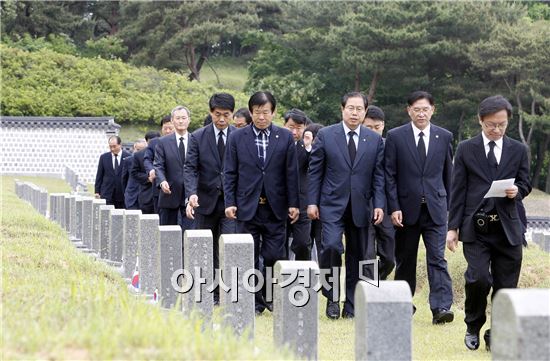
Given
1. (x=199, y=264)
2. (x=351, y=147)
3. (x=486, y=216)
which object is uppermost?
(x=351, y=147)

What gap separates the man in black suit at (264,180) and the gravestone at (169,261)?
1783mm

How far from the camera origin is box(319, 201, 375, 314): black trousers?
32.3 feet

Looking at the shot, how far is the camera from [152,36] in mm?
50094

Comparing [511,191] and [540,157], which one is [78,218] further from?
[540,157]

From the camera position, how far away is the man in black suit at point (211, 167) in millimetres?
10617

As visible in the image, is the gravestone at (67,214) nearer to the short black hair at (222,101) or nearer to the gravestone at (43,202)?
the gravestone at (43,202)

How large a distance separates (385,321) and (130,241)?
21.9 feet

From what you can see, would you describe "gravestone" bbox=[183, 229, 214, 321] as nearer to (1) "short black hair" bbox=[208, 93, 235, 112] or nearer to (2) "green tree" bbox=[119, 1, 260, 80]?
(1) "short black hair" bbox=[208, 93, 235, 112]

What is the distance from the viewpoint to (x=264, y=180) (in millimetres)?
9984

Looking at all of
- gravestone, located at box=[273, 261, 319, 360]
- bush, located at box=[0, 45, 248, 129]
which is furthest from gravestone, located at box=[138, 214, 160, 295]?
bush, located at box=[0, 45, 248, 129]

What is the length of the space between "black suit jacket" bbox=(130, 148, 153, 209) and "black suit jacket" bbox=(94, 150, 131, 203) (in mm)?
2358

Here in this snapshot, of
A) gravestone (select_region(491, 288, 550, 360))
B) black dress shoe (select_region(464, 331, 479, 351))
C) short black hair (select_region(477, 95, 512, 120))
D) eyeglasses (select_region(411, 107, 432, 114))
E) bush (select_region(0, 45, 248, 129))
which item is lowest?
black dress shoe (select_region(464, 331, 479, 351))

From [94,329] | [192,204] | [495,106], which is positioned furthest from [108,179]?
[94,329]

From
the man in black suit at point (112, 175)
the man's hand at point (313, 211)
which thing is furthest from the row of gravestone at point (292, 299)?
the man in black suit at point (112, 175)
